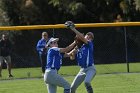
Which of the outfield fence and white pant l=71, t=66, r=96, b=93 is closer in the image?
white pant l=71, t=66, r=96, b=93

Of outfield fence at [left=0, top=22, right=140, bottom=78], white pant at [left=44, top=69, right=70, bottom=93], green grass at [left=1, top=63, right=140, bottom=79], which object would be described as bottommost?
green grass at [left=1, top=63, right=140, bottom=79]

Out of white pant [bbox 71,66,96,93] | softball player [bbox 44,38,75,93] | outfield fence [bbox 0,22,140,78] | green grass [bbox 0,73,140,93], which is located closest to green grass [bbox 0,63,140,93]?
green grass [bbox 0,73,140,93]

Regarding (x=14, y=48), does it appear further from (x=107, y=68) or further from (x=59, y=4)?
(x=59, y=4)

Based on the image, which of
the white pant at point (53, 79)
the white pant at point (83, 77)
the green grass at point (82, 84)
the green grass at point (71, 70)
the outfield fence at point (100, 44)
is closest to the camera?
the white pant at point (53, 79)

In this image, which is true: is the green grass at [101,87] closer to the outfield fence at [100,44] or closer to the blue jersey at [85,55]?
the blue jersey at [85,55]

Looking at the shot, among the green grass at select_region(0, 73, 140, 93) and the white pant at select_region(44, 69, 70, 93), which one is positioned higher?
the white pant at select_region(44, 69, 70, 93)

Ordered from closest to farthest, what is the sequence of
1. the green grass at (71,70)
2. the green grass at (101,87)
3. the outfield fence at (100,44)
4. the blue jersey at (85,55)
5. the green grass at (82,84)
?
the blue jersey at (85,55) → the green grass at (101,87) → the green grass at (82,84) → the green grass at (71,70) → the outfield fence at (100,44)

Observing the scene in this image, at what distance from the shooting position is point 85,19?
1446 inches

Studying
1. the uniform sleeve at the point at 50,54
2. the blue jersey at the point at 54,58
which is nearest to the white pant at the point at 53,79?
the blue jersey at the point at 54,58

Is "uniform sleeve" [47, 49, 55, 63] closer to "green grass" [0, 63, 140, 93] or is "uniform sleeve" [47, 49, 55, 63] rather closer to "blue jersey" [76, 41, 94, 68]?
"blue jersey" [76, 41, 94, 68]

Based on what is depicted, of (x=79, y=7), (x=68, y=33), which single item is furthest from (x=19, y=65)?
(x=79, y=7)

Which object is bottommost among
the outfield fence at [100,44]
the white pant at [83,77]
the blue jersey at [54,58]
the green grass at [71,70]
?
the green grass at [71,70]

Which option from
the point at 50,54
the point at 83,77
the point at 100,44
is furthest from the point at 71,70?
the point at 50,54

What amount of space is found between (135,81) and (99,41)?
9.48 m
